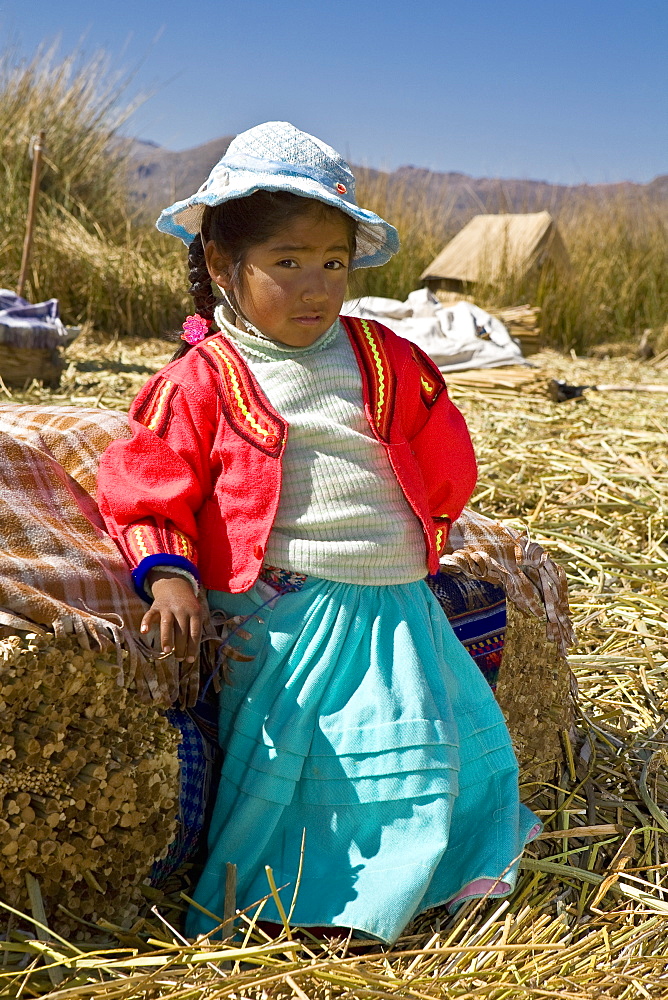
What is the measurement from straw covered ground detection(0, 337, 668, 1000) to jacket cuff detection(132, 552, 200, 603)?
0.48m

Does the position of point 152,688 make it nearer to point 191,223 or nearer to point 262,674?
point 262,674

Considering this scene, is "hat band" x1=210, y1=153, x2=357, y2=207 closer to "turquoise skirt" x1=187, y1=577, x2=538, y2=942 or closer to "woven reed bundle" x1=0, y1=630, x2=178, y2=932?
"turquoise skirt" x1=187, y1=577, x2=538, y2=942

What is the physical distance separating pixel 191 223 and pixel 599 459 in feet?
9.07

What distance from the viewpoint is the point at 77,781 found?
1435mm

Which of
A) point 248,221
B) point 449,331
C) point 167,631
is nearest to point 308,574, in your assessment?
point 167,631

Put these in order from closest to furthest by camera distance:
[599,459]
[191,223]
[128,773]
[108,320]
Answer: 1. [128,773]
2. [191,223]
3. [599,459]
4. [108,320]

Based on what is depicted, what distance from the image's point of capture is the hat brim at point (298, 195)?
1599 millimetres

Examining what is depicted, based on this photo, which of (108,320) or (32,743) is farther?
(108,320)

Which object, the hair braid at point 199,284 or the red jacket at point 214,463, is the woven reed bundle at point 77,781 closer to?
the red jacket at point 214,463

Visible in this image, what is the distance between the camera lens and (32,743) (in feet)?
4.44

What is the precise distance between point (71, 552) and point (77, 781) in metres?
0.35

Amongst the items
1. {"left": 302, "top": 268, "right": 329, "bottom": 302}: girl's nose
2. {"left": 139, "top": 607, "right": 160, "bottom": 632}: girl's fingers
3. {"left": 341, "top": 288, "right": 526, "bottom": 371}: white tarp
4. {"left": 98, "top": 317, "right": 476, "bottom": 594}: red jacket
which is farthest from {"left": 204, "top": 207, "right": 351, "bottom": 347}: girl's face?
{"left": 341, "top": 288, "right": 526, "bottom": 371}: white tarp

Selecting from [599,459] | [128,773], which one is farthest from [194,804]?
[599,459]

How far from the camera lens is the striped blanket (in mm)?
1428
